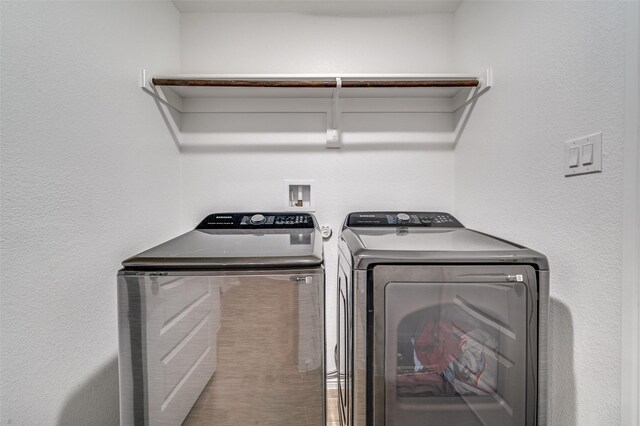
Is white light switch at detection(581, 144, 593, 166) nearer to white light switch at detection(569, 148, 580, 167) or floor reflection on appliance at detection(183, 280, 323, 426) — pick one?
white light switch at detection(569, 148, 580, 167)

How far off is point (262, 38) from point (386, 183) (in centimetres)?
116

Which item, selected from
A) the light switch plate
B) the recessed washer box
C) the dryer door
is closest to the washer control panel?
the recessed washer box

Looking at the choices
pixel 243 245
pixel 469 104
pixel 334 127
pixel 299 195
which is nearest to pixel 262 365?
pixel 243 245

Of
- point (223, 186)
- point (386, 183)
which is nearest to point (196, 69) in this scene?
point (223, 186)

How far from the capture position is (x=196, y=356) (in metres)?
0.92

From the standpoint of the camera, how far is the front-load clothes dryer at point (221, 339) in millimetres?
910

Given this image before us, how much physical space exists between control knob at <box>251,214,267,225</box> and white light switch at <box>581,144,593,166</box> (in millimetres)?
1343

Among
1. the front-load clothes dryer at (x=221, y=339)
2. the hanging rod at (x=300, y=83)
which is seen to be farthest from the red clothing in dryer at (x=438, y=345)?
the hanging rod at (x=300, y=83)

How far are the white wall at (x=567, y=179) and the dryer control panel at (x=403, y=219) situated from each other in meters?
0.28

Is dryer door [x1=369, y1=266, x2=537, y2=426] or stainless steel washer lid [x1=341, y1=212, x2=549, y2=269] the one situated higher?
stainless steel washer lid [x1=341, y1=212, x2=549, y2=269]

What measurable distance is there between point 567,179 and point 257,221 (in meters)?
1.34

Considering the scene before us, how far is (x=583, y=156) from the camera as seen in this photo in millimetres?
874

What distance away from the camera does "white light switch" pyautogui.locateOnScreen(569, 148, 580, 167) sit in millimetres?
899

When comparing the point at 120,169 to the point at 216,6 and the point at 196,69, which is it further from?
the point at 216,6
